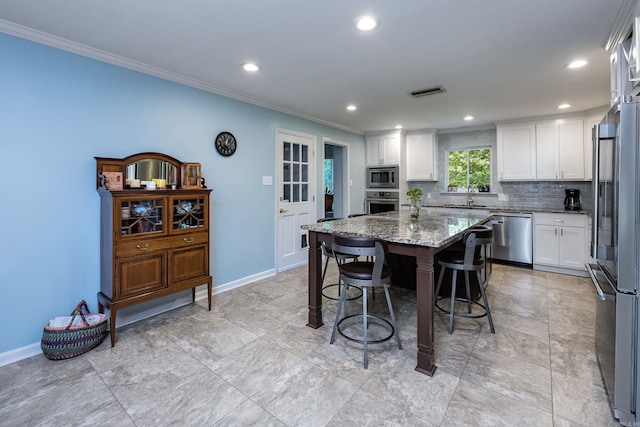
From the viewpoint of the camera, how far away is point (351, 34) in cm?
227

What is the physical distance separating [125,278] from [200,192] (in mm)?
978

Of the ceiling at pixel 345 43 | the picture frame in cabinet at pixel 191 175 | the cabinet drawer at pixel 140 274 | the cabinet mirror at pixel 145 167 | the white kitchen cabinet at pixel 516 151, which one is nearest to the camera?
the ceiling at pixel 345 43

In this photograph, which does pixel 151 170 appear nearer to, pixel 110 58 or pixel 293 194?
pixel 110 58

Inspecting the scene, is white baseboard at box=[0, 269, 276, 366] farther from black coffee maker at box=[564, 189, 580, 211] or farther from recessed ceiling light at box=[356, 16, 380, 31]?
black coffee maker at box=[564, 189, 580, 211]

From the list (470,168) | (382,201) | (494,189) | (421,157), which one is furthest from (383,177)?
(494,189)

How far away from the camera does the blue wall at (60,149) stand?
221 cm

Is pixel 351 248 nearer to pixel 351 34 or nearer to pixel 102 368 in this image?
pixel 351 34

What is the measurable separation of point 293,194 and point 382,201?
2.24 meters

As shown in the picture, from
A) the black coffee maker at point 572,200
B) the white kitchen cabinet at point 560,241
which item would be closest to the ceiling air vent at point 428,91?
the white kitchen cabinet at point 560,241

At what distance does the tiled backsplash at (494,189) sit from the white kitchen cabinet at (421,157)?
27cm

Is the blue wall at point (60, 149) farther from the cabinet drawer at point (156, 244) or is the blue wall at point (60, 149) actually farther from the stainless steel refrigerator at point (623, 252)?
the stainless steel refrigerator at point (623, 252)

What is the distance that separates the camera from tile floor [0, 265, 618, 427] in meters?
1.68

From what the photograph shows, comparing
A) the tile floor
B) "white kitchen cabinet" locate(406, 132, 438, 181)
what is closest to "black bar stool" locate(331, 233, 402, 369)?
the tile floor

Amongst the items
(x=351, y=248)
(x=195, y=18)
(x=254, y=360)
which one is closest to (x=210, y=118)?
(x=195, y=18)
